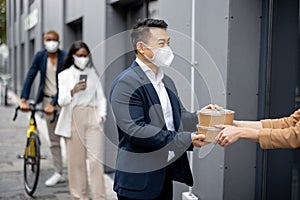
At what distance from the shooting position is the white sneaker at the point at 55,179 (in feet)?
18.8

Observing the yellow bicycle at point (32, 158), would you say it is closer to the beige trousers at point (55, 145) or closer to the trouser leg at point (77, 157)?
the beige trousers at point (55, 145)

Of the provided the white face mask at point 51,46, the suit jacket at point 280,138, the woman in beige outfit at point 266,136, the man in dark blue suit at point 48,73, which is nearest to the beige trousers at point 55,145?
the man in dark blue suit at point 48,73

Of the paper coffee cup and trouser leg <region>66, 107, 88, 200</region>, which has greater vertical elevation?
the paper coffee cup

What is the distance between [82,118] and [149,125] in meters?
2.27

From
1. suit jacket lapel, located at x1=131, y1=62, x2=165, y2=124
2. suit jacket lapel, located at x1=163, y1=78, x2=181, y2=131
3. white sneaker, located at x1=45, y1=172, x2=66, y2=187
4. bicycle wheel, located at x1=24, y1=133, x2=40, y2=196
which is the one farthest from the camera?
white sneaker, located at x1=45, y1=172, x2=66, y2=187

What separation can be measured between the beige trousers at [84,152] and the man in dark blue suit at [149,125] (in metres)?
1.94

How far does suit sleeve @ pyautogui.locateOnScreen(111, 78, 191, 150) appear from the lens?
7.99 ft

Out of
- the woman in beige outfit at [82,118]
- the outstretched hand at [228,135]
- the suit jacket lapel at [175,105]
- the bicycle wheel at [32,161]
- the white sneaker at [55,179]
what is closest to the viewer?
the outstretched hand at [228,135]

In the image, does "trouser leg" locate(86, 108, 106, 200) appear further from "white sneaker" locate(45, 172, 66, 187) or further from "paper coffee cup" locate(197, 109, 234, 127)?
"paper coffee cup" locate(197, 109, 234, 127)

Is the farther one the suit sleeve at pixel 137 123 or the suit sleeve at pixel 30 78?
the suit sleeve at pixel 30 78

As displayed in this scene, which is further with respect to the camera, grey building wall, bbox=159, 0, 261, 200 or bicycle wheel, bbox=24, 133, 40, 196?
bicycle wheel, bbox=24, 133, 40, 196

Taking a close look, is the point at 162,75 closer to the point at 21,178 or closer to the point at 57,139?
the point at 57,139

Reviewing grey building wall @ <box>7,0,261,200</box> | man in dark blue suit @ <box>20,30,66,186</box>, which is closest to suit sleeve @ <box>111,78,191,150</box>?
grey building wall @ <box>7,0,261,200</box>

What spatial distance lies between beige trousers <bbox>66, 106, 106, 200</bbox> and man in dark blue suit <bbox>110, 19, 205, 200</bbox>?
1.94m
